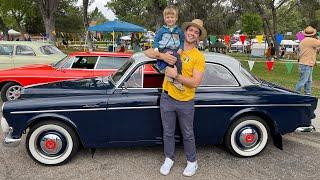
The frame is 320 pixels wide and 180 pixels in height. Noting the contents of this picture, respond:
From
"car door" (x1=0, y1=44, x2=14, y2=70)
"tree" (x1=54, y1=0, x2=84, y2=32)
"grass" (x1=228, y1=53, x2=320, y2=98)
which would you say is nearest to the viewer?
"car door" (x1=0, y1=44, x2=14, y2=70)

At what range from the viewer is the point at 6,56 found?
9.73 meters

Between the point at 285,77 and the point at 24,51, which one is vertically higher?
the point at 24,51

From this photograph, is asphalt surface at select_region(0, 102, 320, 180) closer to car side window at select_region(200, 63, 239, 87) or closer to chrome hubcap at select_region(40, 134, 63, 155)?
chrome hubcap at select_region(40, 134, 63, 155)

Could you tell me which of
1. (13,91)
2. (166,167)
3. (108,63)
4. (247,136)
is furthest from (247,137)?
(13,91)

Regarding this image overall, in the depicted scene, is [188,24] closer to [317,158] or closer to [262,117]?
[262,117]

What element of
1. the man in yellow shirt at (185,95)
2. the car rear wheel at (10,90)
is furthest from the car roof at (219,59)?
the car rear wheel at (10,90)

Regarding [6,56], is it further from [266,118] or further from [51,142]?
[266,118]

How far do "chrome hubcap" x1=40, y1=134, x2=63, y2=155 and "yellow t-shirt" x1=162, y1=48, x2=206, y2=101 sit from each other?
1554 millimetres

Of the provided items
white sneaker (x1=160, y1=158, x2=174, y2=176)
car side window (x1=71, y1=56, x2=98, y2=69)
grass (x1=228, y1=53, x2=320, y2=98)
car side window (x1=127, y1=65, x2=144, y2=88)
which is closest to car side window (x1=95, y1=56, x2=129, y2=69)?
car side window (x1=71, y1=56, x2=98, y2=69)

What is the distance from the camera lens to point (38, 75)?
7.28 meters

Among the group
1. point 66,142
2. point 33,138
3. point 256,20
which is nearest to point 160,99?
point 66,142

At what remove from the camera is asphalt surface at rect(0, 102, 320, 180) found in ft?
13.4

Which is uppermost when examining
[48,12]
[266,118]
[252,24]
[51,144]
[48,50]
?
[252,24]

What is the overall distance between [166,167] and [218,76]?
4.67 feet
